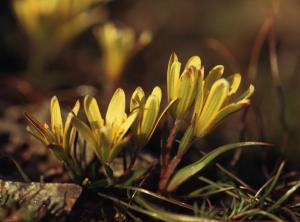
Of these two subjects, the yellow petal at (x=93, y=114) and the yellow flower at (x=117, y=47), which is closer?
the yellow petal at (x=93, y=114)

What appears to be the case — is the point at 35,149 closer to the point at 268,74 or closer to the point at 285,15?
the point at 268,74

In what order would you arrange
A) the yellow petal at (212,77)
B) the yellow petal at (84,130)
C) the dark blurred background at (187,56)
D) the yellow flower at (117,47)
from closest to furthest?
the yellow petal at (84,130) < the yellow petal at (212,77) < the yellow flower at (117,47) < the dark blurred background at (187,56)

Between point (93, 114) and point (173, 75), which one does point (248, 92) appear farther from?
point (93, 114)

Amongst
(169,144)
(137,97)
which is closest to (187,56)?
(169,144)

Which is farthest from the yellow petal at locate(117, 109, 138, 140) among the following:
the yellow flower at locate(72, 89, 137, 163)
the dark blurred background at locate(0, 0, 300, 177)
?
the dark blurred background at locate(0, 0, 300, 177)

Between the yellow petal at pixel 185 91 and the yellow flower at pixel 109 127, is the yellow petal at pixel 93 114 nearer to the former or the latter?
the yellow flower at pixel 109 127

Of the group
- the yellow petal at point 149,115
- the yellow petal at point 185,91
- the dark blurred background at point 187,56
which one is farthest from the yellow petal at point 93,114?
the dark blurred background at point 187,56
